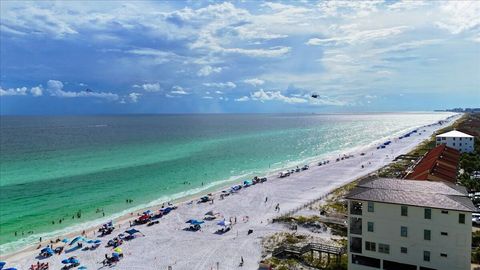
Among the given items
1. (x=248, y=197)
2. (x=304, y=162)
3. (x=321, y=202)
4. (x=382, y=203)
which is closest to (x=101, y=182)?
(x=248, y=197)

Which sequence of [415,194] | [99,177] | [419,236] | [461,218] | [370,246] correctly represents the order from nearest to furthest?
[461,218]
[419,236]
[415,194]
[370,246]
[99,177]

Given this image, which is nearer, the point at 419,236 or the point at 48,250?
the point at 419,236

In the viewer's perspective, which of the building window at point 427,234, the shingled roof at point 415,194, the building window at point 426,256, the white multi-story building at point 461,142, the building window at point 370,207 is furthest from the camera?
the white multi-story building at point 461,142

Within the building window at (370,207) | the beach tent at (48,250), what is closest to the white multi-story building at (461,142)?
the building window at (370,207)

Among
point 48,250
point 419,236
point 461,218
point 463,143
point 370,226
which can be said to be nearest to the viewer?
point 461,218

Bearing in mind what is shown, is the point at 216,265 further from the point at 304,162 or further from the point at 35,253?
the point at 304,162

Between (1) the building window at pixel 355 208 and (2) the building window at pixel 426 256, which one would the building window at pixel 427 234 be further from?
(1) the building window at pixel 355 208

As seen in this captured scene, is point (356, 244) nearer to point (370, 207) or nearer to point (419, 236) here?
point (370, 207)

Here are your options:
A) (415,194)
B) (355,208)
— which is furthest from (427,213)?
(355,208)
